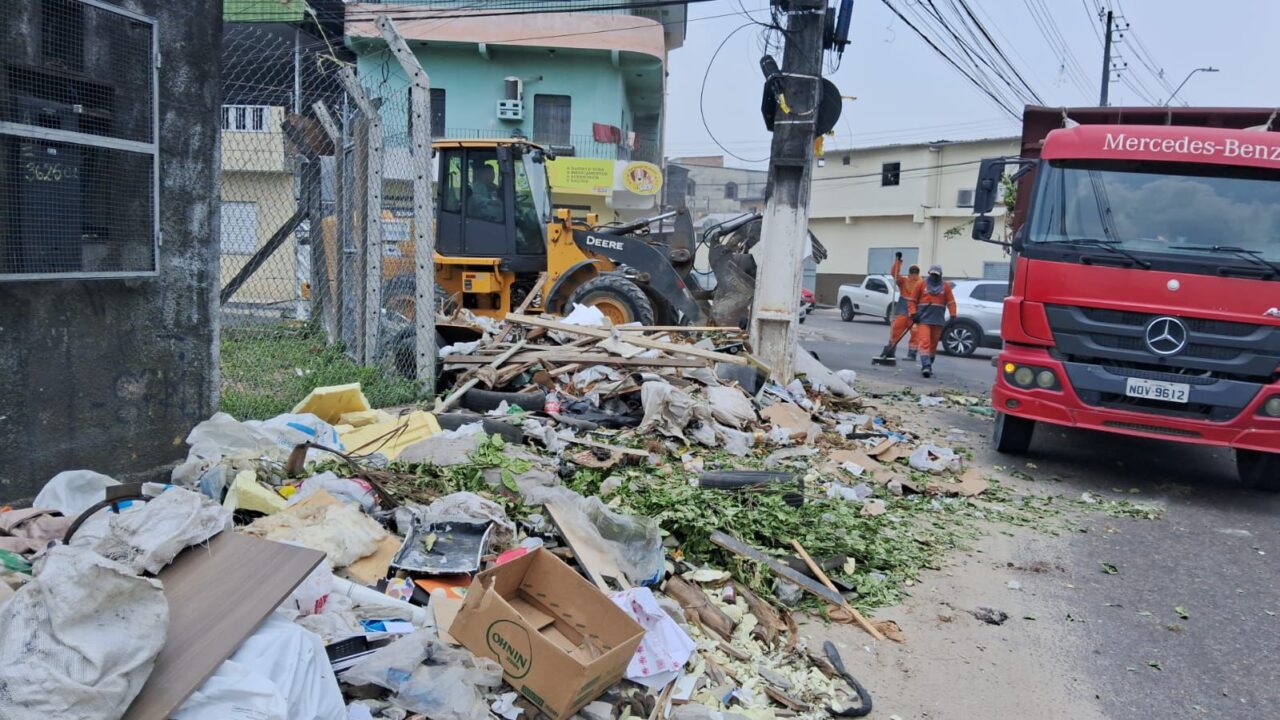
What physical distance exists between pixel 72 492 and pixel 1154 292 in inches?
271

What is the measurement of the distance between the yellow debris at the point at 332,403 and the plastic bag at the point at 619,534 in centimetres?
238

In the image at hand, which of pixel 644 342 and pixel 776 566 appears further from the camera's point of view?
pixel 644 342

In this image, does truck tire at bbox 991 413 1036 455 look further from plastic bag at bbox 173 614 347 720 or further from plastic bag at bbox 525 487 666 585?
plastic bag at bbox 173 614 347 720

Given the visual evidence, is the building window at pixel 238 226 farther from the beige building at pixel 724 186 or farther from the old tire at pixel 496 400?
the beige building at pixel 724 186

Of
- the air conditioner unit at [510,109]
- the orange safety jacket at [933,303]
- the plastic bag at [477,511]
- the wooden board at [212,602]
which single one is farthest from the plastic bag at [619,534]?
the air conditioner unit at [510,109]

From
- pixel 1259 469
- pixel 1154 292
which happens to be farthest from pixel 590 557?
pixel 1259 469

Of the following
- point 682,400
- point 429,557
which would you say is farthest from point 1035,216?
point 429,557

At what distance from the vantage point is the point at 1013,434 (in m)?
7.62

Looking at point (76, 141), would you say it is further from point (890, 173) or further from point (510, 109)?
point (890, 173)

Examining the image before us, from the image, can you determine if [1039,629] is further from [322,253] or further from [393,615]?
[322,253]

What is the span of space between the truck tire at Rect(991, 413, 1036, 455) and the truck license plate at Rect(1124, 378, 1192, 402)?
116 cm

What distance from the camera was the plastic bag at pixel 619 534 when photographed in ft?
13.4

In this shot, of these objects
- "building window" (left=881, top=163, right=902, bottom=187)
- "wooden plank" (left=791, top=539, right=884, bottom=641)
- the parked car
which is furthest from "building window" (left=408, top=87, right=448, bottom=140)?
"wooden plank" (left=791, top=539, right=884, bottom=641)

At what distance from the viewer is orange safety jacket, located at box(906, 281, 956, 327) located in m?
12.5
